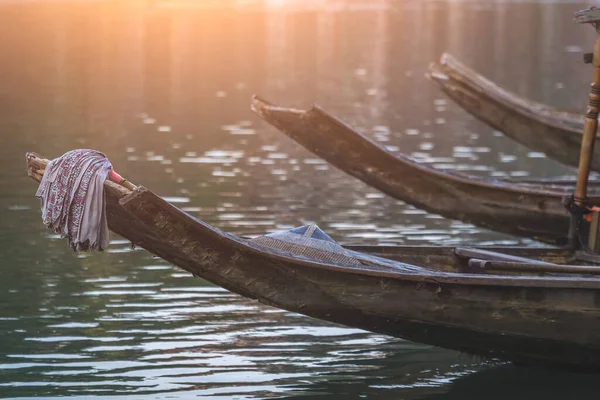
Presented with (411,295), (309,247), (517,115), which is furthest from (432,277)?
(517,115)

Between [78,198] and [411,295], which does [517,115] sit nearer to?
[411,295]

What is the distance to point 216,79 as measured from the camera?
3525cm

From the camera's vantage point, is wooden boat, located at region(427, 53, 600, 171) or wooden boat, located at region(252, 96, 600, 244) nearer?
wooden boat, located at region(252, 96, 600, 244)

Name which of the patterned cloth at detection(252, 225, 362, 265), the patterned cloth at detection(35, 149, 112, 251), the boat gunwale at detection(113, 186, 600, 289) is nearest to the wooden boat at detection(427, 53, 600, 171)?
the boat gunwale at detection(113, 186, 600, 289)

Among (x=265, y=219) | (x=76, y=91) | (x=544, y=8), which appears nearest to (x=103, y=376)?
(x=265, y=219)

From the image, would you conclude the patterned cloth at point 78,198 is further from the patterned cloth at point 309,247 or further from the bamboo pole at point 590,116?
the bamboo pole at point 590,116

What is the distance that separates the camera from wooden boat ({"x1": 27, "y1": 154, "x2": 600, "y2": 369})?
314 inches

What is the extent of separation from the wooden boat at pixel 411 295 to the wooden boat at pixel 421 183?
2.99 meters

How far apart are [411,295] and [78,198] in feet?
7.65

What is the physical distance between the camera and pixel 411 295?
830 centimetres

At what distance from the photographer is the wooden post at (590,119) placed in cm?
977

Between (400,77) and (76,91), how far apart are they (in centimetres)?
1004

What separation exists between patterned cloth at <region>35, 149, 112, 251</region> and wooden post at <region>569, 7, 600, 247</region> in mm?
4160

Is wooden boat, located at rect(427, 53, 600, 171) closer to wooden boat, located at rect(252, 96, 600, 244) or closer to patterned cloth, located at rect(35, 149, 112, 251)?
wooden boat, located at rect(252, 96, 600, 244)
